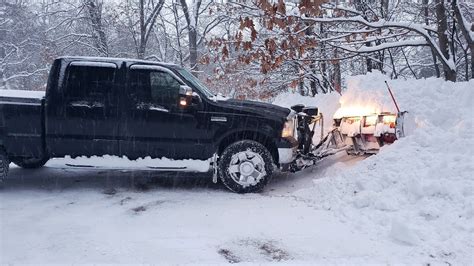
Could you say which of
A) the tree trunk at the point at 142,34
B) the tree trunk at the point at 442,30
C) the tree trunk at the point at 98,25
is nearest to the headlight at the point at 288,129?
the tree trunk at the point at 442,30

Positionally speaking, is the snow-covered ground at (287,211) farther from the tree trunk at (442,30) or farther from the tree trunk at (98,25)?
the tree trunk at (98,25)

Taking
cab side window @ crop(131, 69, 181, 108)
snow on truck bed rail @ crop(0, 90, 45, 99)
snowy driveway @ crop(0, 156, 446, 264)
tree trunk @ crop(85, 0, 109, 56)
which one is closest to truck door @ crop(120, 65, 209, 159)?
cab side window @ crop(131, 69, 181, 108)

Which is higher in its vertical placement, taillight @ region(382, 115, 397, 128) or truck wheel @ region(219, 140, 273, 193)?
taillight @ region(382, 115, 397, 128)

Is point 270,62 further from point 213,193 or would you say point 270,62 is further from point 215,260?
point 215,260

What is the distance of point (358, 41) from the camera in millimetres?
10211

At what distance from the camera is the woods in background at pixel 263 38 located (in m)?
9.29

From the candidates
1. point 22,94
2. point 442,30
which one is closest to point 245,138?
point 22,94

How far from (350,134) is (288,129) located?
1.51 meters

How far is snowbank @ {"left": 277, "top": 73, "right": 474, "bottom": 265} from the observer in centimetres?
451

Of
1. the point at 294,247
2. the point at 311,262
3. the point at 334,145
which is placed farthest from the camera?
the point at 334,145

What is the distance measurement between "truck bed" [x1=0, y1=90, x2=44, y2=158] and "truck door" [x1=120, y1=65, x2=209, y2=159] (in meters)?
1.26

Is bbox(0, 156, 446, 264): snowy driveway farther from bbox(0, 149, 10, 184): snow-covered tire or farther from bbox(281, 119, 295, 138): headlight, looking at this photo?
bbox(281, 119, 295, 138): headlight

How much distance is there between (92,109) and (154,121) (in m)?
0.96

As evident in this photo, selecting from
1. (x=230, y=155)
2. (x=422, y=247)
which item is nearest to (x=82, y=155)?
(x=230, y=155)
